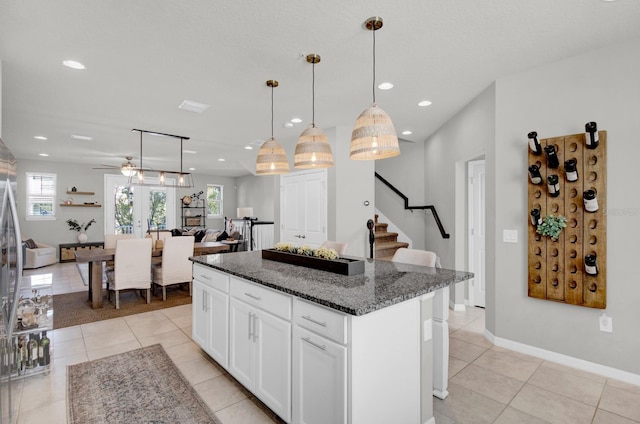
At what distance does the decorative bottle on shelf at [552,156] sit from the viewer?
106 inches

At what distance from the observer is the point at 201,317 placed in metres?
2.88

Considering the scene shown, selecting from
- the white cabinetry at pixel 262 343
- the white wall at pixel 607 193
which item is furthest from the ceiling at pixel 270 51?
the white cabinetry at pixel 262 343

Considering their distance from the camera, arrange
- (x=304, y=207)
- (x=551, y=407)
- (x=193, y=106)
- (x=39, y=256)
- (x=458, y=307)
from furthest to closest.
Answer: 1. (x=39, y=256)
2. (x=304, y=207)
3. (x=458, y=307)
4. (x=193, y=106)
5. (x=551, y=407)

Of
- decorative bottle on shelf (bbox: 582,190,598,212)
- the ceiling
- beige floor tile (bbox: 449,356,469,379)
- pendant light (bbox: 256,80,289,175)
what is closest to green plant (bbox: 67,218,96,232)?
the ceiling

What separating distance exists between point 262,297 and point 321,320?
A: 22.8 inches

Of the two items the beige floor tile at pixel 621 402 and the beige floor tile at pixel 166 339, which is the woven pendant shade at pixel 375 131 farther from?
the beige floor tile at pixel 166 339

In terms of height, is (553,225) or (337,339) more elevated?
(553,225)

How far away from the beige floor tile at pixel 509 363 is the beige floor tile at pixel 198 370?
2.27 meters

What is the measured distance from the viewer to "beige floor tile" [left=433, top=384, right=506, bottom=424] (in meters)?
2.05

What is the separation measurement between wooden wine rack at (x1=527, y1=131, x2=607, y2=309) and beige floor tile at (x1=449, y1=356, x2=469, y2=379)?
915mm

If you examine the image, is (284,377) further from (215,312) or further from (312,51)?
(312,51)

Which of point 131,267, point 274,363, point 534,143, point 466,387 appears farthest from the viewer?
point 131,267

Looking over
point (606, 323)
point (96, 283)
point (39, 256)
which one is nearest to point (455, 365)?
point (606, 323)

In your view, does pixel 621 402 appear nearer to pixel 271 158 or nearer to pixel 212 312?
pixel 212 312
